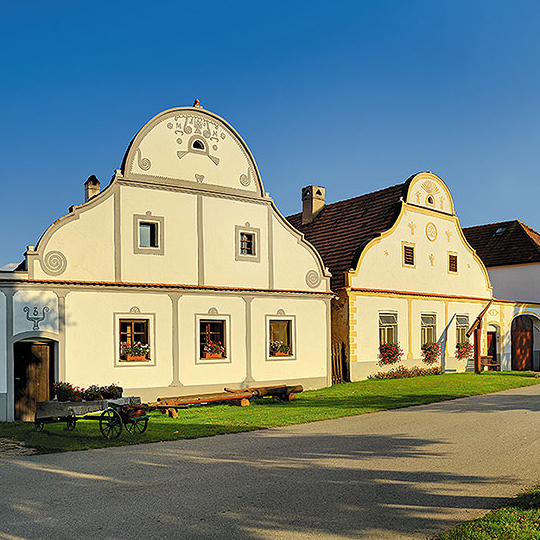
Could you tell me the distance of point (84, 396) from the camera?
43.7ft

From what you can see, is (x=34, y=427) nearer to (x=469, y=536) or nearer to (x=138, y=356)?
(x=138, y=356)

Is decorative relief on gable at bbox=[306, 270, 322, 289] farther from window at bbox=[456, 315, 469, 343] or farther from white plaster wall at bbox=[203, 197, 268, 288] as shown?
window at bbox=[456, 315, 469, 343]

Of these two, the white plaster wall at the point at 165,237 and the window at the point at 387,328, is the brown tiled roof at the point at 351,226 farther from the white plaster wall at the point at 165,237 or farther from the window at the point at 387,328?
the white plaster wall at the point at 165,237

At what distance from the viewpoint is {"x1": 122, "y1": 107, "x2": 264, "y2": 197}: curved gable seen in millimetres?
18750

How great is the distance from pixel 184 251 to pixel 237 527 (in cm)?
1348

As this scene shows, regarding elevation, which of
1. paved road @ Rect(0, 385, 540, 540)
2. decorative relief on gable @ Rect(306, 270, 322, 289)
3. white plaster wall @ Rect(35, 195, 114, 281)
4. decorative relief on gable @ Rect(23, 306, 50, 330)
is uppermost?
white plaster wall @ Rect(35, 195, 114, 281)

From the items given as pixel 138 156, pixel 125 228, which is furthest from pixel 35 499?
pixel 138 156

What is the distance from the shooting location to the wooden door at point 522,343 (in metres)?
33.2

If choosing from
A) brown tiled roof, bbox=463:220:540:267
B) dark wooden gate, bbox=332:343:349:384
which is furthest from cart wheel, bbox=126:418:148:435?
brown tiled roof, bbox=463:220:540:267

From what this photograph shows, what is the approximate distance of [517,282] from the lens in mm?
36375

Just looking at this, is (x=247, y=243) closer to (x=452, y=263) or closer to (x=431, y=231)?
(x=431, y=231)

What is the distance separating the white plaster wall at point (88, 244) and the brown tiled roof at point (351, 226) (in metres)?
10.5

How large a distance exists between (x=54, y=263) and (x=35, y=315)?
5.05 ft

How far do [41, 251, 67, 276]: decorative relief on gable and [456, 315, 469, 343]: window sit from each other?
20.0 metres
